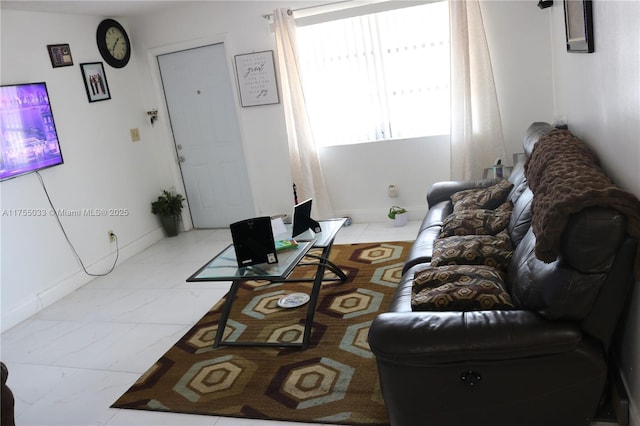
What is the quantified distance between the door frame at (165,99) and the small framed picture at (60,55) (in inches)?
35.8

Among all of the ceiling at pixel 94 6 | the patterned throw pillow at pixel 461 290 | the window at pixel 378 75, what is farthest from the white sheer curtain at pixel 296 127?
the patterned throw pillow at pixel 461 290

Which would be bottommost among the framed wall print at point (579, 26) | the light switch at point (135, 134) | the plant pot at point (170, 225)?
the plant pot at point (170, 225)

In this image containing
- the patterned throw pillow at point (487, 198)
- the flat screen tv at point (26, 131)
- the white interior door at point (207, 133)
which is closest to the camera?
the patterned throw pillow at point (487, 198)

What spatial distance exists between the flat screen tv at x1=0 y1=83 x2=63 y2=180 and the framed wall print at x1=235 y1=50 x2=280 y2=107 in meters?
1.68

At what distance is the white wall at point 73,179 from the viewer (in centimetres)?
403

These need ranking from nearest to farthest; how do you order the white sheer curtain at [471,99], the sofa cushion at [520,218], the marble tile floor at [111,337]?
the sofa cushion at [520,218], the marble tile floor at [111,337], the white sheer curtain at [471,99]

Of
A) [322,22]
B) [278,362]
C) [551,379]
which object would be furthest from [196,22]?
[551,379]

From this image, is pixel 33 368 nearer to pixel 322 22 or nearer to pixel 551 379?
pixel 551 379

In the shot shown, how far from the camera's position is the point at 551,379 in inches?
71.1

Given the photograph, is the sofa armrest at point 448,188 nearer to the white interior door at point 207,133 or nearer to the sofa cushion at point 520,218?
the sofa cushion at point 520,218

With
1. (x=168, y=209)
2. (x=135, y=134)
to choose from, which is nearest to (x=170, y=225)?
(x=168, y=209)

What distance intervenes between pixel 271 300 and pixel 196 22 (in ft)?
9.72

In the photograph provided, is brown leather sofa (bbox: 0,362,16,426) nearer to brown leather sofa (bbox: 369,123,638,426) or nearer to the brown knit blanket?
brown leather sofa (bbox: 369,123,638,426)

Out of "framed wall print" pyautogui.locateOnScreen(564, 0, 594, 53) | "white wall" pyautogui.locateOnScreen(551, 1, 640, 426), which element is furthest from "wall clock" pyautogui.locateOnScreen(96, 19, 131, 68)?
"white wall" pyautogui.locateOnScreen(551, 1, 640, 426)
